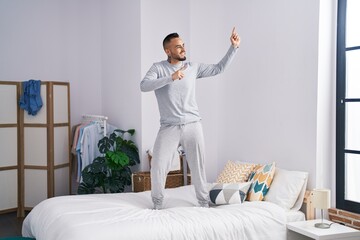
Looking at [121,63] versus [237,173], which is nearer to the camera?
[237,173]

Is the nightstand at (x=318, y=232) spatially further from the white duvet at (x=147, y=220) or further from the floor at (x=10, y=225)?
the floor at (x=10, y=225)

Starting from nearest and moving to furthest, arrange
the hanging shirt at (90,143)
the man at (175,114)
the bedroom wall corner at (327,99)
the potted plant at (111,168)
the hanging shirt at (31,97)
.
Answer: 1. the man at (175,114)
2. the bedroom wall corner at (327,99)
3. the potted plant at (111,168)
4. the hanging shirt at (31,97)
5. the hanging shirt at (90,143)

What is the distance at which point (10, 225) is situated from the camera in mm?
4699

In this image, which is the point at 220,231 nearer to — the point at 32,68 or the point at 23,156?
the point at 23,156

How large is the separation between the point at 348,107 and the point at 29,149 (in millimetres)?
3605

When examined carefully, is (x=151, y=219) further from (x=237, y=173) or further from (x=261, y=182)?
(x=237, y=173)

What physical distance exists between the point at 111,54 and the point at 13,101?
1.42 m

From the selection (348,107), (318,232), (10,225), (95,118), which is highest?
(348,107)

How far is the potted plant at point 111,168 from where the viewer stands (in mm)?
4859

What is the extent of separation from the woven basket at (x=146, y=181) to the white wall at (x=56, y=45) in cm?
169

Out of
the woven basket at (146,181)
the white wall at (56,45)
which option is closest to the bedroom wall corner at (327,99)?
the woven basket at (146,181)

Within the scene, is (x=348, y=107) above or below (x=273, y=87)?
below

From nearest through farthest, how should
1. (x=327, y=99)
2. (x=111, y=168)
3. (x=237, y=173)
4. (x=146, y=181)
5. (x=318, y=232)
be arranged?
(x=318, y=232) → (x=327, y=99) → (x=237, y=173) → (x=146, y=181) → (x=111, y=168)

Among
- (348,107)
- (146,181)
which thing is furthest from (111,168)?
(348,107)
